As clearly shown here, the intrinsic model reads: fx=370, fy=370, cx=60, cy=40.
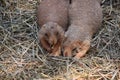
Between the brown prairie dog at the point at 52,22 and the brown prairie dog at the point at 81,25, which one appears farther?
the brown prairie dog at the point at 81,25

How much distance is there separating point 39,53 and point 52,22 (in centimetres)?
41

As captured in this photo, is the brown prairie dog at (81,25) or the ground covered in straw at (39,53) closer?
the ground covered in straw at (39,53)

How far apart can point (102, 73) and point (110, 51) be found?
1.42 ft

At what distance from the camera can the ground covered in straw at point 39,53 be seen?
13.3ft

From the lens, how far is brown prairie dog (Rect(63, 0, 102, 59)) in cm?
431

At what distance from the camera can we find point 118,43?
4512mm

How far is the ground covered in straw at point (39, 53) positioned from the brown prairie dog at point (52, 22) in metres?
0.14

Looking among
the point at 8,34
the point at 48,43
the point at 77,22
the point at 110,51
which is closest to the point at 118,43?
the point at 110,51

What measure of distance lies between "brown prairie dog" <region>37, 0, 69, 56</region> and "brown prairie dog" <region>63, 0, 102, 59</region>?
10 cm

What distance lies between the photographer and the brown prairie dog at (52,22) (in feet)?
13.5

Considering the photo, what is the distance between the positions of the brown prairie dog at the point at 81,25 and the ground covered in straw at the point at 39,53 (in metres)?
0.11

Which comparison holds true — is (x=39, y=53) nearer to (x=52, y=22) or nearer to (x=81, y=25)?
(x=52, y=22)

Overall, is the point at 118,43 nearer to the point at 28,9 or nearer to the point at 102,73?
the point at 102,73

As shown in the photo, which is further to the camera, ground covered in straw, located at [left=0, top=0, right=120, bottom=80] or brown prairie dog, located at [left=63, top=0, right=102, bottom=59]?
brown prairie dog, located at [left=63, top=0, right=102, bottom=59]
